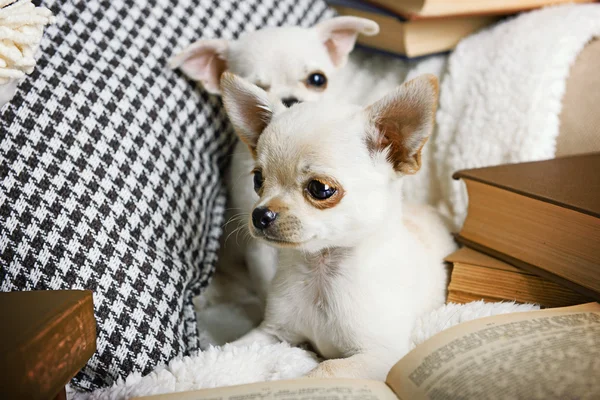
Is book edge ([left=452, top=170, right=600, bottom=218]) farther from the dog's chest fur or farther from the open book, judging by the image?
the dog's chest fur

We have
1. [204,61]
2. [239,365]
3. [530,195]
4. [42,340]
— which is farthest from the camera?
[204,61]

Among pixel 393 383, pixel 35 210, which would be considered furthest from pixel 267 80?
pixel 393 383

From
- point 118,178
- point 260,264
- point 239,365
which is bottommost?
point 260,264

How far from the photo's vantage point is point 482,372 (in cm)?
78

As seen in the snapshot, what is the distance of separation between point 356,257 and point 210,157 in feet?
1.85

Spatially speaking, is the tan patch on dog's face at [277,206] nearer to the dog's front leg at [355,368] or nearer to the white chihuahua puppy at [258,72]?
the dog's front leg at [355,368]

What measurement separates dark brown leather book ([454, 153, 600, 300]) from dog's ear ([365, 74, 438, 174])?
0.25m

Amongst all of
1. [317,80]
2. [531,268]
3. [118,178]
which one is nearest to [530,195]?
[531,268]

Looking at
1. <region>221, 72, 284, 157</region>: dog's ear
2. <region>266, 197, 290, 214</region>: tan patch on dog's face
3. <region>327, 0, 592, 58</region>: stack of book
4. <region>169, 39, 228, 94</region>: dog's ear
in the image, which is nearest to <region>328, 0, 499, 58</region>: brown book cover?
<region>327, 0, 592, 58</region>: stack of book

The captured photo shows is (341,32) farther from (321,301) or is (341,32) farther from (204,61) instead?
(321,301)

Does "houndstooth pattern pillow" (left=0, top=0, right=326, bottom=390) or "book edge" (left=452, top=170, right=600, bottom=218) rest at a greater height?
"book edge" (left=452, top=170, right=600, bottom=218)

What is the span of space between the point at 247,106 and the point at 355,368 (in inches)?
23.0

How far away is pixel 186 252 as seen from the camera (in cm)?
129

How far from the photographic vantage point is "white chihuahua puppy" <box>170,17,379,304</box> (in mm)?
1501
